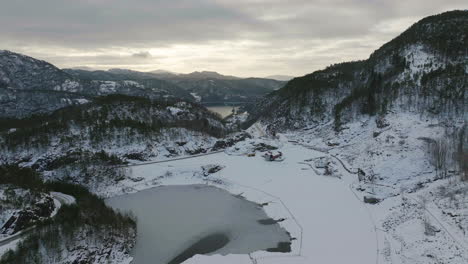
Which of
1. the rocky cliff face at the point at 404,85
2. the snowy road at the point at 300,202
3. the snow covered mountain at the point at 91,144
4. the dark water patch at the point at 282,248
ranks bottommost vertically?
the dark water patch at the point at 282,248

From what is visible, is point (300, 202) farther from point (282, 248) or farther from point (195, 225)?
point (195, 225)

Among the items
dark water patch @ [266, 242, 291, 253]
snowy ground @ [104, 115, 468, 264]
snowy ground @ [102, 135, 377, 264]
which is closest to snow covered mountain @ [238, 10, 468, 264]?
snowy ground @ [104, 115, 468, 264]

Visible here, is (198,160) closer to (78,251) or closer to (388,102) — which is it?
(78,251)

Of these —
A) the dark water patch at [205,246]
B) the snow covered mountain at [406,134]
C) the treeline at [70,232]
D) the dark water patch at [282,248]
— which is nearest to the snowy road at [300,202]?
the dark water patch at [282,248]

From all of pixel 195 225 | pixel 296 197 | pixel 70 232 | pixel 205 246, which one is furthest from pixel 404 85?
pixel 70 232

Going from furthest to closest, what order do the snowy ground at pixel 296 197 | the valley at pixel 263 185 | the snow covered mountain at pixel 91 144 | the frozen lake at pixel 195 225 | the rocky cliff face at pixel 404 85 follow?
the rocky cliff face at pixel 404 85 < the snow covered mountain at pixel 91 144 < the frozen lake at pixel 195 225 < the valley at pixel 263 185 < the snowy ground at pixel 296 197

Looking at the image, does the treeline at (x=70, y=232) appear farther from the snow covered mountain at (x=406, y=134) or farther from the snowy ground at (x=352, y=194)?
the snow covered mountain at (x=406, y=134)

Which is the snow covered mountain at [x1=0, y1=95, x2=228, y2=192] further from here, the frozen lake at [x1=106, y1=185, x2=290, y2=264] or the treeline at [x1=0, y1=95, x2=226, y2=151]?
the frozen lake at [x1=106, y1=185, x2=290, y2=264]
